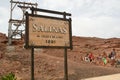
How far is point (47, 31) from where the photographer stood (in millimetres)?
12000

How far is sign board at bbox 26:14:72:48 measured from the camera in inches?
450

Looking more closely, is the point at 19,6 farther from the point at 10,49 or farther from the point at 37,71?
the point at 37,71

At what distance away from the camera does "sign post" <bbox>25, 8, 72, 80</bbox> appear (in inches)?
449

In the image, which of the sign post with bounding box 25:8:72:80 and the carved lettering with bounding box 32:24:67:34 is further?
the carved lettering with bounding box 32:24:67:34

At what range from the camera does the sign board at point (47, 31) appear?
450 inches

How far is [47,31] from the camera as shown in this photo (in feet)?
39.4

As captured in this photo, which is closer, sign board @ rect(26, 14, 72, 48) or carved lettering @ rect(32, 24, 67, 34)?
sign board @ rect(26, 14, 72, 48)

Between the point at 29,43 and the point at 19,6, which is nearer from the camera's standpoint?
the point at 29,43

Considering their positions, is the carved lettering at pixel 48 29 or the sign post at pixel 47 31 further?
the carved lettering at pixel 48 29

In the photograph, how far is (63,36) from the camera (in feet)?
41.2

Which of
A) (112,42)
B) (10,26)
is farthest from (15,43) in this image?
(112,42)

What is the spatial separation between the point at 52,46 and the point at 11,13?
24940 millimetres

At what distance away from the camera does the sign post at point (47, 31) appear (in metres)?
11.4

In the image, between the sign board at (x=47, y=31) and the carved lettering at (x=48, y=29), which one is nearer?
the sign board at (x=47, y=31)
